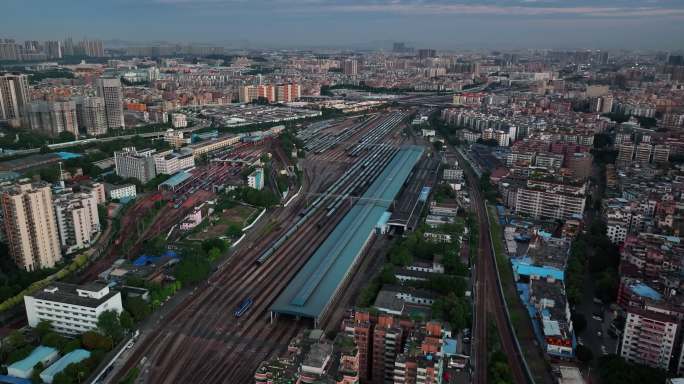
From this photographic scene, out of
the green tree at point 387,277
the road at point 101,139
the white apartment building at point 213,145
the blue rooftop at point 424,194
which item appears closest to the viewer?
the green tree at point 387,277

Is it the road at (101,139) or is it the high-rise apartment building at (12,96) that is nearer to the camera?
the road at (101,139)

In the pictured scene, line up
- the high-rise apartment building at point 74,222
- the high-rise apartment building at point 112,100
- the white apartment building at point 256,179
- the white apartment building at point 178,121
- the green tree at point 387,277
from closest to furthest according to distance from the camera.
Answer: the green tree at point 387,277
the high-rise apartment building at point 74,222
the white apartment building at point 256,179
the high-rise apartment building at point 112,100
the white apartment building at point 178,121

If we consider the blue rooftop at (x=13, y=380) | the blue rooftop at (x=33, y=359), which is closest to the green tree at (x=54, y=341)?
the blue rooftop at (x=33, y=359)

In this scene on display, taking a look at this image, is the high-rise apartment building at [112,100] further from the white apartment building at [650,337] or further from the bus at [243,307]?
the white apartment building at [650,337]

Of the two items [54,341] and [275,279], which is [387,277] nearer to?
[275,279]

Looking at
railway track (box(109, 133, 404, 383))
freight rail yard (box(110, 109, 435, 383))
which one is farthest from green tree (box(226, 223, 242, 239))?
railway track (box(109, 133, 404, 383))

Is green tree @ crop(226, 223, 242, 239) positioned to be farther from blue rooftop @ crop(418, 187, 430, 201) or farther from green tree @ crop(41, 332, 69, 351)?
blue rooftop @ crop(418, 187, 430, 201)
